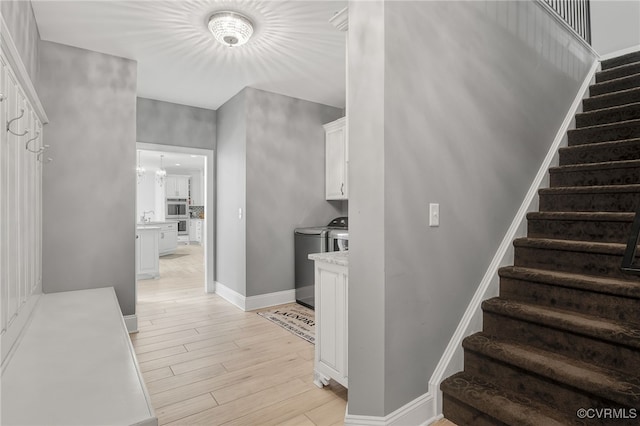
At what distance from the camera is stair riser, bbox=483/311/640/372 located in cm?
151

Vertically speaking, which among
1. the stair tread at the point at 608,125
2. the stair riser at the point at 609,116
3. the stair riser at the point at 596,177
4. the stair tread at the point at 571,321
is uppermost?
the stair riser at the point at 609,116

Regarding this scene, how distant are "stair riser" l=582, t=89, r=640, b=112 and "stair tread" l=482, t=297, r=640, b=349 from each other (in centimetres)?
213

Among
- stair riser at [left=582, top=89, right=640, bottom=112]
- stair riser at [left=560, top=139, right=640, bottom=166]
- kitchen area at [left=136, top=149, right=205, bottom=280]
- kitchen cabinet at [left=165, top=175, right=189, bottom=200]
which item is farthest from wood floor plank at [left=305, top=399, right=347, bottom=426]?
kitchen cabinet at [left=165, top=175, right=189, bottom=200]

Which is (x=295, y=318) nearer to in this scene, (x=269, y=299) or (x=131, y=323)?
(x=269, y=299)

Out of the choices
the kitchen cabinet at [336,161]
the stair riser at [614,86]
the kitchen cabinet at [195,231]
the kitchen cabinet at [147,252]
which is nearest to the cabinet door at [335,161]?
the kitchen cabinet at [336,161]

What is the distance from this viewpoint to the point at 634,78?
112 inches

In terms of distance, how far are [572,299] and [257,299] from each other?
317 cm

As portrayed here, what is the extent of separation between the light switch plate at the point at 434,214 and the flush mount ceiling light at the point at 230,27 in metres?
2.03

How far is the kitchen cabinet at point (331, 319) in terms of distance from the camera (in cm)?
201

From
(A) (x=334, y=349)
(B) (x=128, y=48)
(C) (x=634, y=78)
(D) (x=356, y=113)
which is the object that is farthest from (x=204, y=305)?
(C) (x=634, y=78)

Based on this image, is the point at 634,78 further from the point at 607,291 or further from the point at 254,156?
the point at 254,156

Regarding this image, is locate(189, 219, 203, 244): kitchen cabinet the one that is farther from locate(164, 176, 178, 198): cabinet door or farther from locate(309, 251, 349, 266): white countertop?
locate(309, 251, 349, 266): white countertop

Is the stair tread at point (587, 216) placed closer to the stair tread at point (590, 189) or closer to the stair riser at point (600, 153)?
the stair tread at point (590, 189)

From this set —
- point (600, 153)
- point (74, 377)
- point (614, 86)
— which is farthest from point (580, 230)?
point (74, 377)
